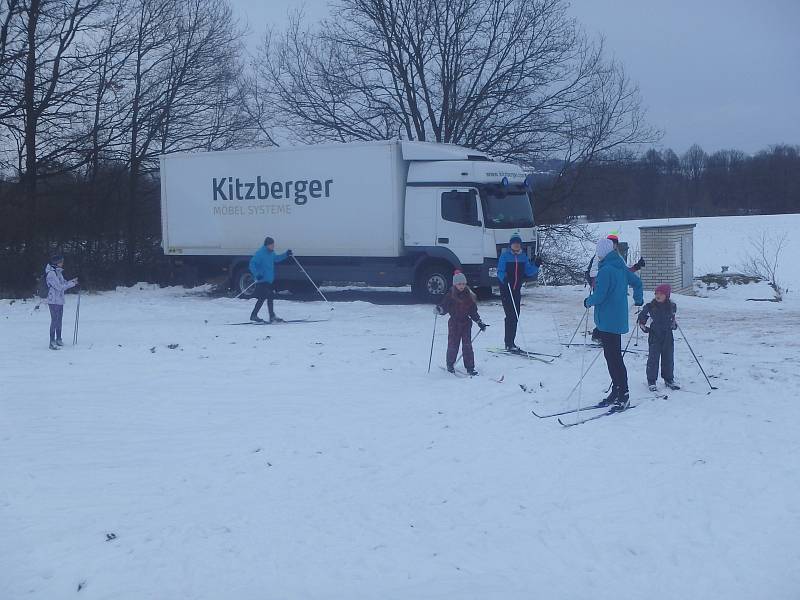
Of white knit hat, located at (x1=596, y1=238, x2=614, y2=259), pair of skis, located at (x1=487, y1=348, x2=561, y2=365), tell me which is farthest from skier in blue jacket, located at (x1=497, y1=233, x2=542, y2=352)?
white knit hat, located at (x1=596, y1=238, x2=614, y2=259)

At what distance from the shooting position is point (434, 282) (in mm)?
19344

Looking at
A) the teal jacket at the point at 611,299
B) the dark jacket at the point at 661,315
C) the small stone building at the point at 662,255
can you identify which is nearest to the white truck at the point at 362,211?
the small stone building at the point at 662,255

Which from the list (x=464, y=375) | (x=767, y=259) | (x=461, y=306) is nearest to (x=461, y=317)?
(x=461, y=306)

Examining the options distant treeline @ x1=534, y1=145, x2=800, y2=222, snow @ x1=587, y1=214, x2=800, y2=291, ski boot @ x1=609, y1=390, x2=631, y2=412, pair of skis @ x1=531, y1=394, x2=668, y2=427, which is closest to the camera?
pair of skis @ x1=531, y1=394, x2=668, y2=427

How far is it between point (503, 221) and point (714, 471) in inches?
460

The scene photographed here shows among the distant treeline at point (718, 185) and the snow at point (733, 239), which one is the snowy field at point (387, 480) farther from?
the distant treeline at point (718, 185)

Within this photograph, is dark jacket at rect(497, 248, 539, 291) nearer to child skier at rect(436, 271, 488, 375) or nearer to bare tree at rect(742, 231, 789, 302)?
child skier at rect(436, 271, 488, 375)

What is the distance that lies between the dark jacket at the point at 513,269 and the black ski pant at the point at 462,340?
6.22ft

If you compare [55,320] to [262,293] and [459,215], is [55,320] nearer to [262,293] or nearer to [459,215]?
[262,293]

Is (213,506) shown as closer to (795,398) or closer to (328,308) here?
(795,398)

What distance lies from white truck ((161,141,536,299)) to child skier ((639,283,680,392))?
26.5ft

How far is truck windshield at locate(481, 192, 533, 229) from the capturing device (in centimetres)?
1870

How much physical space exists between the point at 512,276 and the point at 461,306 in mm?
2012

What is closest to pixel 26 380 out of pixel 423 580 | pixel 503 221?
pixel 423 580
